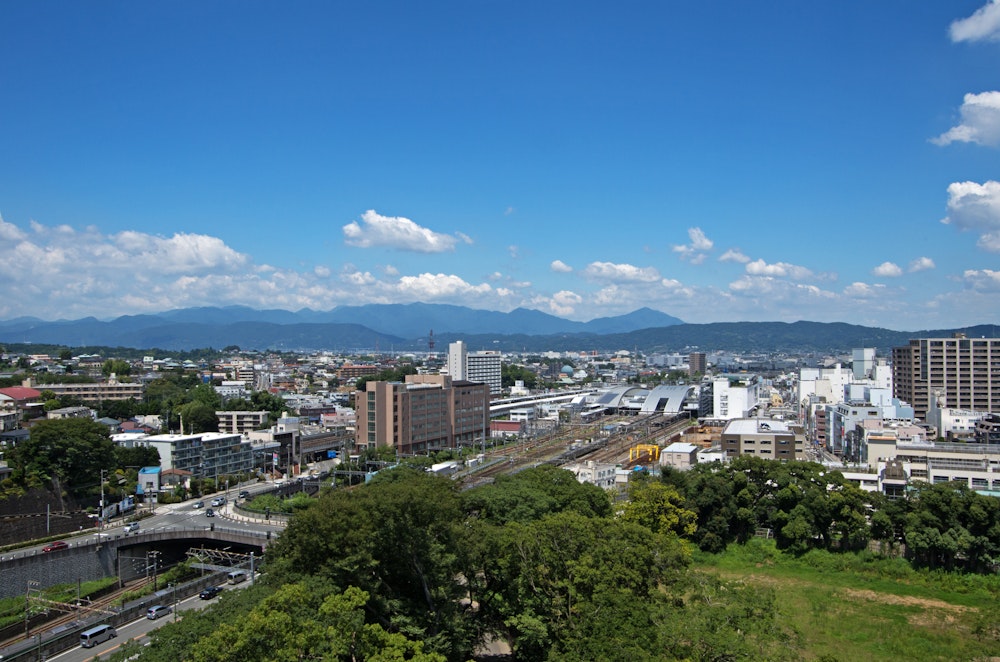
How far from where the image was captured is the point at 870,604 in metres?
16.3

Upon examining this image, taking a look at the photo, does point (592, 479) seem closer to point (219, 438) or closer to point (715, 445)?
point (715, 445)

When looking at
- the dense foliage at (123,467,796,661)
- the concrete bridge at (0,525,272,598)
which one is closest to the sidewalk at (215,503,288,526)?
the concrete bridge at (0,525,272,598)

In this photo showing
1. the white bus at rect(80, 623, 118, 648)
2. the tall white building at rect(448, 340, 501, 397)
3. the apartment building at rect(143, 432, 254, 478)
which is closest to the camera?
the white bus at rect(80, 623, 118, 648)

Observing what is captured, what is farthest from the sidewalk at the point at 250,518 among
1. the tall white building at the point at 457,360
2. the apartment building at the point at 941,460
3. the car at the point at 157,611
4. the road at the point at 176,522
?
the tall white building at the point at 457,360

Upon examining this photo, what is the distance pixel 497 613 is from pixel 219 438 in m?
22.7

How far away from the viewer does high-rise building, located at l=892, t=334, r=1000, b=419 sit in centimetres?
4447

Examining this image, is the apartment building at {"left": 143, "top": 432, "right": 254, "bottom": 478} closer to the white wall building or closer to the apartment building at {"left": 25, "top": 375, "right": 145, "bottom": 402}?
the apartment building at {"left": 25, "top": 375, "right": 145, "bottom": 402}

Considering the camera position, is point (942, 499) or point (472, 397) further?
point (472, 397)

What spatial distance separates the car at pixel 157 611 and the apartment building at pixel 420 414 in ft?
60.6

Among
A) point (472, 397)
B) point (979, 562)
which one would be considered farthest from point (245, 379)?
point (979, 562)

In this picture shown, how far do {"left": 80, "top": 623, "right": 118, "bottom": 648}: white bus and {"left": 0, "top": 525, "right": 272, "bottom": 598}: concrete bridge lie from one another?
16.1 feet

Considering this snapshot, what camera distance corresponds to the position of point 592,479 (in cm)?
2756

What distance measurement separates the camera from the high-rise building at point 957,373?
44.5 m

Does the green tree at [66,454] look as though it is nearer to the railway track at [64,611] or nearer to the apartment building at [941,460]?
the railway track at [64,611]
